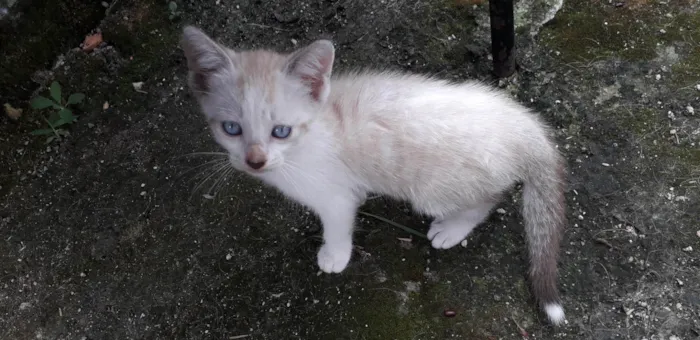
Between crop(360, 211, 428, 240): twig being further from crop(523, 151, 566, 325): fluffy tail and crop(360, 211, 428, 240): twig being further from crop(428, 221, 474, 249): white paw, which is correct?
crop(523, 151, 566, 325): fluffy tail

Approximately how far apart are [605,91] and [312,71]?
147 centimetres

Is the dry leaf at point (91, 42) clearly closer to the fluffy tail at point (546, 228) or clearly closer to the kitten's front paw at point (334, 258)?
the kitten's front paw at point (334, 258)

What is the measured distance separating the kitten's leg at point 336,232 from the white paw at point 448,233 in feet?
1.15

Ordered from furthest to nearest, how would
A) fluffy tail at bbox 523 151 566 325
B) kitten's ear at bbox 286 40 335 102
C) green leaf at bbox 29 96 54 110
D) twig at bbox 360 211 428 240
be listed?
green leaf at bbox 29 96 54 110
twig at bbox 360 211 428 240
fluffy tail at bbox 523 151 566 325
kitten's ear at bbox 286 40 335 102

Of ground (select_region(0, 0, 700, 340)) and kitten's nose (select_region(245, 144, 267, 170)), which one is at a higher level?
kitten's nose (select_region(245, 144, 267, 170))

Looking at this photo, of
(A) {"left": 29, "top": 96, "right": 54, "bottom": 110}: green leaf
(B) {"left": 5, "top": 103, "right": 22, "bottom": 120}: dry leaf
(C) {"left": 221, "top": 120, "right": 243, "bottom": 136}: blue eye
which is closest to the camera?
(C) {"left": 221, "top": 120, "right": 243, "bottom": 136}: blue eye

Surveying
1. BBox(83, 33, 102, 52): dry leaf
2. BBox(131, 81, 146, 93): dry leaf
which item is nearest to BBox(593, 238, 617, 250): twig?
BBox(131, 81, 146, 93): dry leaf

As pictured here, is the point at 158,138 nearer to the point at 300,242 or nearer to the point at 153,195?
the point at 153,195

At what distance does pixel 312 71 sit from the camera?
1.58 metres

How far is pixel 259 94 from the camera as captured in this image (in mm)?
1557

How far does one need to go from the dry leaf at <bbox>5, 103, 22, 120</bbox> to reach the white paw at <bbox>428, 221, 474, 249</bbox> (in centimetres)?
211

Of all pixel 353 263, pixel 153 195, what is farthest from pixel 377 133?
pixel 153 195

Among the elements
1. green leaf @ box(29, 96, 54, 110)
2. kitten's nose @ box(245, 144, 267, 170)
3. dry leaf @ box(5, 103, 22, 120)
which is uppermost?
kitten's nose @ box(245, 144, 267, 170)

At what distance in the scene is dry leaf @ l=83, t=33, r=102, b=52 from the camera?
2.68 m
